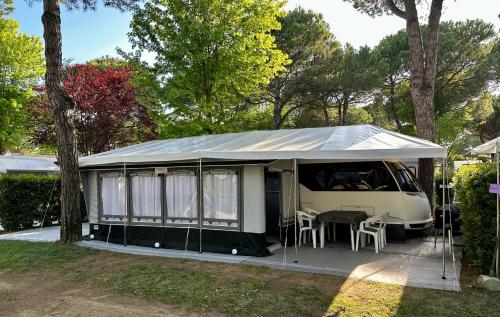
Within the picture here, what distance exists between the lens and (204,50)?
11930 millimetres

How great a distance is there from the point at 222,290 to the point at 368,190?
13.7 feet

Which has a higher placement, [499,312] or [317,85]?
[317,85]

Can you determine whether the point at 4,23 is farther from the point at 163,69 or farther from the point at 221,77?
the point at 221,77

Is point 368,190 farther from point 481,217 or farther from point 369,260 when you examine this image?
point 481,217

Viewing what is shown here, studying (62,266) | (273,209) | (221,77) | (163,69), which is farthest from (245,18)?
(62,266)

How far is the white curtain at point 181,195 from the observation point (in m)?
7.72

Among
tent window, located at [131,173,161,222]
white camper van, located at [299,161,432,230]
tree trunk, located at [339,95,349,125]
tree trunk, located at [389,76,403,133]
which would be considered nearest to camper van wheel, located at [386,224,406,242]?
white camper van, located at [299,161,432,230]

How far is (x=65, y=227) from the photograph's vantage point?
29.1 feet

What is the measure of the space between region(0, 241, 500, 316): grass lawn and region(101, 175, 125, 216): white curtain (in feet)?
5.08

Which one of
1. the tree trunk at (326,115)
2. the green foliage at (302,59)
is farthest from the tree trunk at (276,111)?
the tree trunk at (326,115)

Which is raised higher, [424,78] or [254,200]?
[424,78]

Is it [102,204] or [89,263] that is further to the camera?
[102,204]

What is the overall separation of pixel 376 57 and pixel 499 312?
57.0ft

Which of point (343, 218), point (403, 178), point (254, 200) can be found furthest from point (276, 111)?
point (254, 200)
